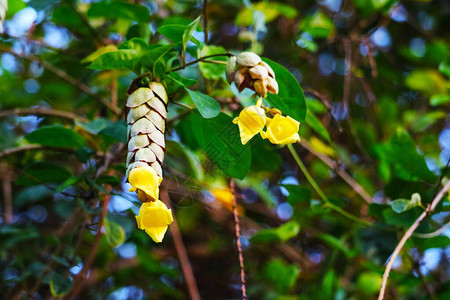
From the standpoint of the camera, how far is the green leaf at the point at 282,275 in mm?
1515

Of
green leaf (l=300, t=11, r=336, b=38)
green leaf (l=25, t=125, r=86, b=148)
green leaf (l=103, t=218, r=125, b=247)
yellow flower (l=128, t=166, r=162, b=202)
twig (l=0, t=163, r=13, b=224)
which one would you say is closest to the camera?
yellow flower (l=128, t=166, r=162, b=202)

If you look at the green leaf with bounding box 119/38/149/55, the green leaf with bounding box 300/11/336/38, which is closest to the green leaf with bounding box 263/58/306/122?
the green leaf with bounding box 119/38/149/55

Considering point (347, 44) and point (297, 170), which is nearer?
point (347, 44)

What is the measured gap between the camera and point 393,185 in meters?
1.24

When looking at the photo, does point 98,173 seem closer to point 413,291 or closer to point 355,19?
point 413,291

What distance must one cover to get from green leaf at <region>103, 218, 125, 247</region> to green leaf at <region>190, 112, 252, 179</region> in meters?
0.37

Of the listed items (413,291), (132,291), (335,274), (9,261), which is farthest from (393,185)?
(9,261)

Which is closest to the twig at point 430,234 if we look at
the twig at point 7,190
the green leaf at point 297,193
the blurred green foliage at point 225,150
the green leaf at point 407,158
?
the blurred green foliage at point 225,150

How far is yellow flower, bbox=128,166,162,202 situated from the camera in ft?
2.02

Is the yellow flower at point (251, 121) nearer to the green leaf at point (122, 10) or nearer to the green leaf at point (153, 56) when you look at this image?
the green leaf at point (153, 56)

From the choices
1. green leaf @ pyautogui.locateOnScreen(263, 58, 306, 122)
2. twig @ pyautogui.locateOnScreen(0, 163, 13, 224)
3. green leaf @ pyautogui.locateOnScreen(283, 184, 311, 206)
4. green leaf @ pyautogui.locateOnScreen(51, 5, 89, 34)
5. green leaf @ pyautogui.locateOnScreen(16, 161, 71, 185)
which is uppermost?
green leaf @ pyautogui.locateOnScreen(51, 5, 89, 34)

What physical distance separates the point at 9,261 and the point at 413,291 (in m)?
1.50

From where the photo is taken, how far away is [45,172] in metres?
1.14

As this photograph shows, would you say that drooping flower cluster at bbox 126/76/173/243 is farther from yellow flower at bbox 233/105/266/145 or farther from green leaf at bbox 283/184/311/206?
green leaf at bbox 283/184/311/206
